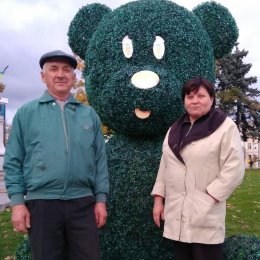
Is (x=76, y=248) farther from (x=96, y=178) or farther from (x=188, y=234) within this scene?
(x=188, y=234)

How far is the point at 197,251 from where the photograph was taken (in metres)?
2.60

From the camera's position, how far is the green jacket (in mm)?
2422

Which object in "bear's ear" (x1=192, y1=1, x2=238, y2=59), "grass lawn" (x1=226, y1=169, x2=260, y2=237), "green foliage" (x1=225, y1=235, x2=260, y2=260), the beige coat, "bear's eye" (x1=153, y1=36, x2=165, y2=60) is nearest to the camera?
the beige coat

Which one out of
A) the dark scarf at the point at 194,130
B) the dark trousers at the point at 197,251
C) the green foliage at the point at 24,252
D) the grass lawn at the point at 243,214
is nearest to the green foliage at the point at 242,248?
the dark trousers at the point at 197,251

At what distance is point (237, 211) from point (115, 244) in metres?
4.68

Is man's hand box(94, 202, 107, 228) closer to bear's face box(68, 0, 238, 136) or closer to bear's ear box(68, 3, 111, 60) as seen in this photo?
bear's face box(68, 0, 238, 136)

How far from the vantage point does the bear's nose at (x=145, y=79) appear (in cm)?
321

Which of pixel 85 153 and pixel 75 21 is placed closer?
pixel 85 153

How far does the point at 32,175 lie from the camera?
8.02 feet

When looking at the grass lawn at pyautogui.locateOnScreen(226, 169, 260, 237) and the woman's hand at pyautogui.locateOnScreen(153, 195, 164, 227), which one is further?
the grass lawn at pyautogui.locateOnScreen(226, 169, 260, 237)

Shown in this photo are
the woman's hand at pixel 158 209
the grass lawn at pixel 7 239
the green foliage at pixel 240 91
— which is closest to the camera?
the woman's hand at pixel 158 209

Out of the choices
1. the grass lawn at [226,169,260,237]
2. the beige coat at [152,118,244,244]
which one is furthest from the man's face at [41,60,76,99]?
the grass lawn at [226,169,260,237]

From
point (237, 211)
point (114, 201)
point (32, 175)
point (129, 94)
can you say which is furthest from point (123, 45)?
point (237, 211)

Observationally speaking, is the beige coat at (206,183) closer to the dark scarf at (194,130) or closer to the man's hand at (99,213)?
the dark scarf at (194,130)
